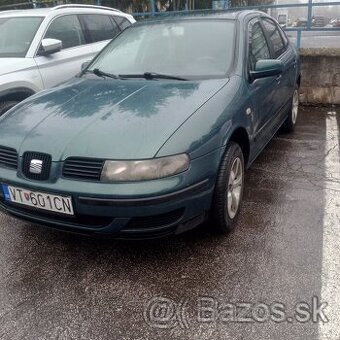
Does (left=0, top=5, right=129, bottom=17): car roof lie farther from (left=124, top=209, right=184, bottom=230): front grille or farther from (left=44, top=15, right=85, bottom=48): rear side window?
(left=124, top=209, right=184, bottom=230): front grille

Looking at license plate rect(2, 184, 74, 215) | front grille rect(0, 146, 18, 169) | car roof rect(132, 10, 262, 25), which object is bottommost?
license plate rect(2, 184, 74, 215)

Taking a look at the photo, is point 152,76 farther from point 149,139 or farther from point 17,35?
point 17,35

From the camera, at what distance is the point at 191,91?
9.82 ft

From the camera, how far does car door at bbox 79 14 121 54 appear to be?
571 centimetres

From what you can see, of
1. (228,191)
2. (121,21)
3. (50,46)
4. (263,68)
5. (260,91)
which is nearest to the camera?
(228,191)

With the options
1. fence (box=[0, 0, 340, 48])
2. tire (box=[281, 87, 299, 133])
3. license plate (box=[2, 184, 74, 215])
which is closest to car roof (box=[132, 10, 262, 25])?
fence (box=[0, 0, 340, 48])

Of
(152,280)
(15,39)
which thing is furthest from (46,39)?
(152,280)

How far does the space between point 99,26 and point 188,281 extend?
4.60m

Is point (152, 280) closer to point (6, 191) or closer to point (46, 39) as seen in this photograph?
point (6, 191)

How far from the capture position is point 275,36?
15.1ft

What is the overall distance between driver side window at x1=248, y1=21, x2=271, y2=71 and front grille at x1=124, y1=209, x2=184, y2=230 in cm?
160

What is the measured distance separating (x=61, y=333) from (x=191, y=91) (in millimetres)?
1842

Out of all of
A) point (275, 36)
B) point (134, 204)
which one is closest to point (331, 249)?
point (134, 204)

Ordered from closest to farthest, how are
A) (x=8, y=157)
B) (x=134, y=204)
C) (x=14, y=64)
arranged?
(x=134, y=204) < (x=8, y=157) < (x=14, y=64)
